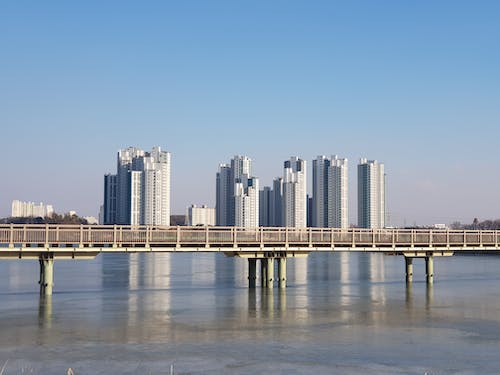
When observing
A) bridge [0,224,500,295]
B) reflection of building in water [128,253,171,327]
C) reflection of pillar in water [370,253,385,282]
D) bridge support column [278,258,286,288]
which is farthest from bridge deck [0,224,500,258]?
reflection of pillar in water [370,253,385,282]

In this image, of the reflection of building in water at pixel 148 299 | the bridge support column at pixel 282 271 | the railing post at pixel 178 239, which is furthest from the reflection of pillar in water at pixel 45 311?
the bridge support column at pixel 282 271

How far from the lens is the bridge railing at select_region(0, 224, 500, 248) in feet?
172

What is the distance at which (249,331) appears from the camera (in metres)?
35.9

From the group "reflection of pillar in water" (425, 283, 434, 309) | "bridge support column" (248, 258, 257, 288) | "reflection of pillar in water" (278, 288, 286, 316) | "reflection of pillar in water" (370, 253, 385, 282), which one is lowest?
"reflection of pillar in water" (370, 253, 385, 282)

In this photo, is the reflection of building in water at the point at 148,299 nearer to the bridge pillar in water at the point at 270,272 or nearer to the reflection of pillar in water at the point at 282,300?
the reflection of pillar in water at the point at 282,300

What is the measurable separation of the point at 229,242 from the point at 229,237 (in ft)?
1.41

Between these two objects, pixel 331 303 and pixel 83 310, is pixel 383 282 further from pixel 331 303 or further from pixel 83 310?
pixel 83 310

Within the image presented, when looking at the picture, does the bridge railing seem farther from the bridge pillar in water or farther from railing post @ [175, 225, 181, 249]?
the bridge pillar in water

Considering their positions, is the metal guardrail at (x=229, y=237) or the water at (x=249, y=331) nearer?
the water at (x=249, y=331)

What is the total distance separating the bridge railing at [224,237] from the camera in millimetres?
52344

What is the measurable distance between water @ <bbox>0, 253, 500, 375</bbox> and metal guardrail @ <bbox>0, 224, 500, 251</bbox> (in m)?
4.36

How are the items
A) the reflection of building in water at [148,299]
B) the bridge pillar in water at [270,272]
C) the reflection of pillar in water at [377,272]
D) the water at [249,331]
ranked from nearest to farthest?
the water at [249,331] < the reflection of building in water at [148,299] < the bridge pillar in water at [270,272] < the reflection of pillar in water at [377,272]

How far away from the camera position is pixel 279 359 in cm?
2798

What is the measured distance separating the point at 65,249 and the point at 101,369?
92.1 feet
